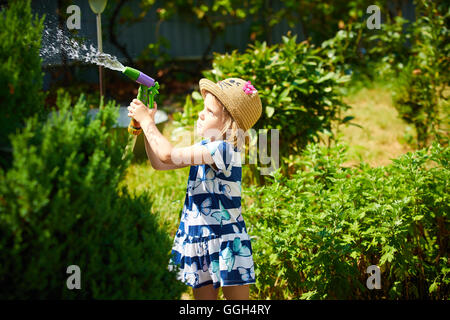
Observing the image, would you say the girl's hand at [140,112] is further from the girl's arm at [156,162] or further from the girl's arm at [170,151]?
the girl's arm at [156,162]

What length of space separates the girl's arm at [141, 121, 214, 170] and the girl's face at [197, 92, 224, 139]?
13cm

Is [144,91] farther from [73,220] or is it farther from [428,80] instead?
[428,80]

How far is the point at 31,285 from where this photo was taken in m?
1.18

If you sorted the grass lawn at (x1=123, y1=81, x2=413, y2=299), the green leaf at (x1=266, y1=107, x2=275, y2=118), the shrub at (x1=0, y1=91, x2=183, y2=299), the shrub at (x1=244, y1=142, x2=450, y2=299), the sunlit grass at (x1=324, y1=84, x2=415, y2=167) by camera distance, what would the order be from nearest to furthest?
the shrub at (x1=0, y1=91, x2=183, y2=299), the shrub at (x1=244, y1=142, x2=450, y2=299), the grass lawn at (x1=123, y1=81, x2=413, y2=299), the green leaf at (x1=266, y1=107, x2=275, y2=118), the sunlit grass at (x1=324, y1=84, x2=415, y2=167)

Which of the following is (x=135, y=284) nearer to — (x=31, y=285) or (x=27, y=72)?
(x=31, y=285)

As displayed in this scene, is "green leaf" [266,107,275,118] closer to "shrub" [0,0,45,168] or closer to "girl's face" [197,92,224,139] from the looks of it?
"girl's face" [197,92,224,139]

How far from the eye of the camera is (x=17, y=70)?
1298 mm

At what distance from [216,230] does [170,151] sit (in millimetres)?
409

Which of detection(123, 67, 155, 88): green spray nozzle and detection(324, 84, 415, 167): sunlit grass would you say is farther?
detection(324, 84, 415, 167): sunlit grass

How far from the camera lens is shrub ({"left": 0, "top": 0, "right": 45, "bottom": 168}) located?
4.24ft

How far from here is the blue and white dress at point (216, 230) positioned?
6.22ft

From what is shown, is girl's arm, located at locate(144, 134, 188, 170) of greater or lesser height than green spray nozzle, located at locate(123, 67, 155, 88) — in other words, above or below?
below

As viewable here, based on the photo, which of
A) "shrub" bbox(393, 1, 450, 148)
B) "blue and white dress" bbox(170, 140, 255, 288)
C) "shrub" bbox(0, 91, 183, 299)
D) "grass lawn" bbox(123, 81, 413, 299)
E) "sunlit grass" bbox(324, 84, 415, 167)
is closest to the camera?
"shrub" bbox(0, 91, 183, 299)

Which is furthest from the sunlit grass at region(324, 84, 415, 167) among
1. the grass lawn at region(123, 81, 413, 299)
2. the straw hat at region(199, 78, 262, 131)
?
the straw hat at region(199, 78, 262, 131)
